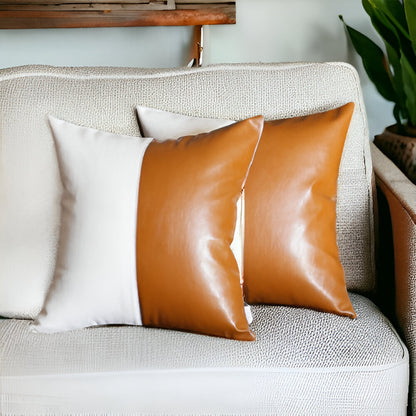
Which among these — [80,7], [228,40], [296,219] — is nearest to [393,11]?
[228,40]

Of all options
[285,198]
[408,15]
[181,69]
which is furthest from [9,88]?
[408,15]

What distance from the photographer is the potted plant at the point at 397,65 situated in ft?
4.71

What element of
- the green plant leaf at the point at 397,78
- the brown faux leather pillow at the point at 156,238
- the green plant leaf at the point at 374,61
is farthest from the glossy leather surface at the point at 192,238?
the green plant leaf at the point at 374,61

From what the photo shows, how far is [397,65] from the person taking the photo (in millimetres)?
1547

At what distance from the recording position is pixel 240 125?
1.02m

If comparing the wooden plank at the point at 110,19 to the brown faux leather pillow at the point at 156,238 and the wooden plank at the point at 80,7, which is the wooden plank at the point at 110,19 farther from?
the brown faux leather pillow at the point at 156,238

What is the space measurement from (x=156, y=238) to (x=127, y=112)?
35 centimetres

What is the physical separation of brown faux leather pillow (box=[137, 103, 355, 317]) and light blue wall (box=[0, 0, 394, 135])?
870mm

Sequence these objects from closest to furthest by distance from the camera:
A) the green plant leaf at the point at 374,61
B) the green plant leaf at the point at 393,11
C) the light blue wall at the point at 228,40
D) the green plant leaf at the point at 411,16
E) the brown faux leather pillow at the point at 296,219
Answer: the brown faux leather pillow at the point at 296,219 → the green plant leaf at the point at 411,16 → the green plant leaf at the point at 393,11 → the green plant leaf at the point at 374,61 → the light blue wall at the point at 228,40

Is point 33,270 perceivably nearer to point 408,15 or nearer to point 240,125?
point 240,125

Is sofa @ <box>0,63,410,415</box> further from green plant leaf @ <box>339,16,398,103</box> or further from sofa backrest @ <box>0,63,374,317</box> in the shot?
green plant leaf @ <box>339,16,398,103</box>

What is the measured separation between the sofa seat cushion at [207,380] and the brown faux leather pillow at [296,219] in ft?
0.41

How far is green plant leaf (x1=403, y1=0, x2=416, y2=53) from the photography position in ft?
4.40

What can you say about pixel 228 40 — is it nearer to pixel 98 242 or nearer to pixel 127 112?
pixel 127 112
